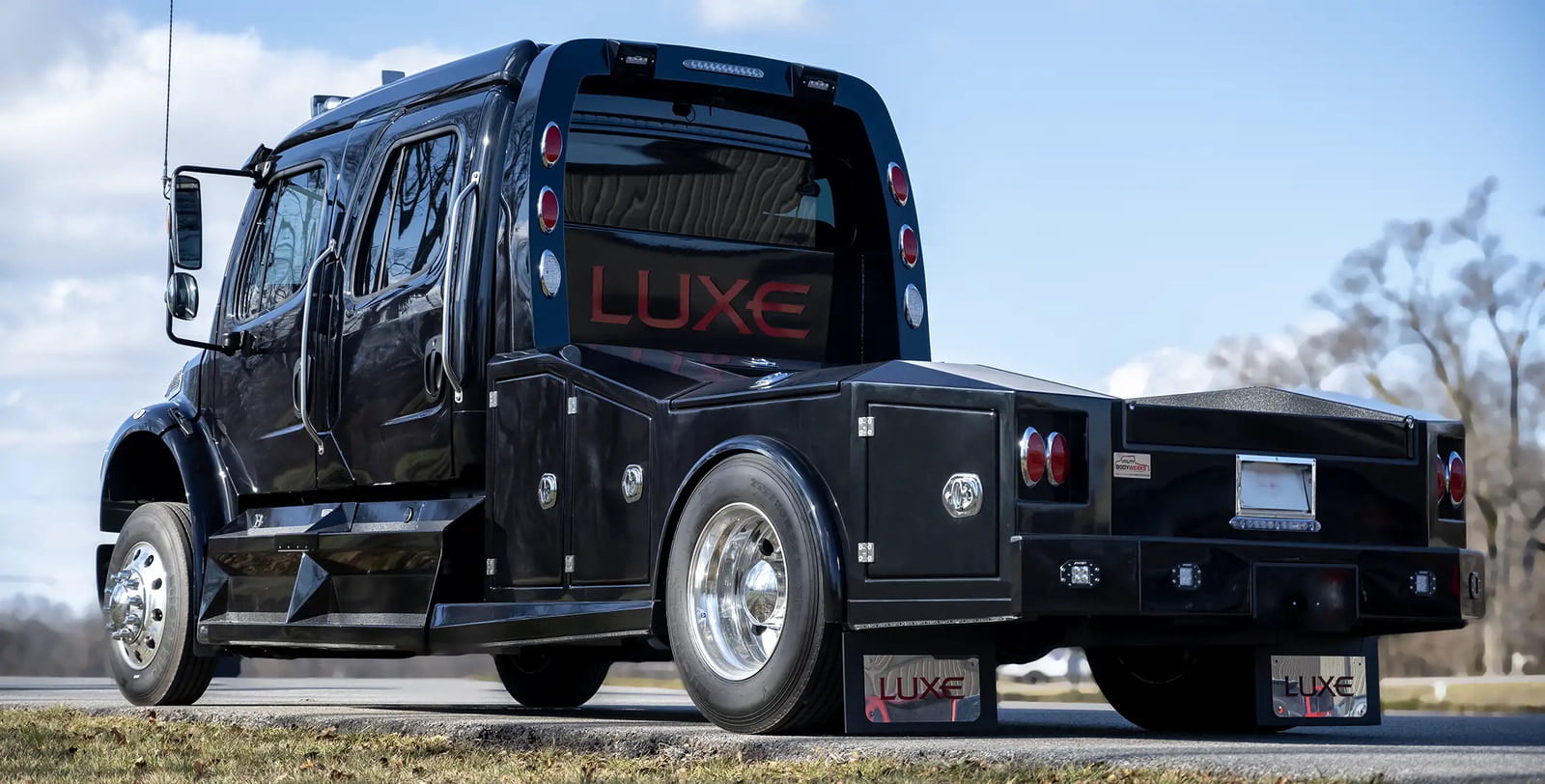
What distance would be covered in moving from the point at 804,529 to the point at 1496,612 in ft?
75.6

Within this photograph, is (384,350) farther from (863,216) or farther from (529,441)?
(863,216)

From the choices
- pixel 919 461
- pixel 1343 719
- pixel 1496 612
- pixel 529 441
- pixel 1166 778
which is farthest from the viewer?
pixel 1496 612

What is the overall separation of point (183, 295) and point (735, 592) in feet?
13.4

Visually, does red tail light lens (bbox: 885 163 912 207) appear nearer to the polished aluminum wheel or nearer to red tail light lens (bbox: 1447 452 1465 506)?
the polished aluminum wheel

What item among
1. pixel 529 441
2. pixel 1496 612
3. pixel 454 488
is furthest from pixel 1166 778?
pixel 1496 612

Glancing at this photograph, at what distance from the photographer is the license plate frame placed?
6.73 meters

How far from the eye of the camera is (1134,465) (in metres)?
6.47

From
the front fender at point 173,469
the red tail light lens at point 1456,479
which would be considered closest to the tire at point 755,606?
the red tail light lens at point 1456,479

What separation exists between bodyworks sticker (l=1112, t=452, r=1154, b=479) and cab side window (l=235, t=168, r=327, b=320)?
459 centimetres

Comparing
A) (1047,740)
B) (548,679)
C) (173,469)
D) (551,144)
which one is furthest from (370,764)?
(173,469)

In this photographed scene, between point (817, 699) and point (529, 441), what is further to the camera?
point (529, 441)

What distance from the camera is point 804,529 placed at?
6.46 m

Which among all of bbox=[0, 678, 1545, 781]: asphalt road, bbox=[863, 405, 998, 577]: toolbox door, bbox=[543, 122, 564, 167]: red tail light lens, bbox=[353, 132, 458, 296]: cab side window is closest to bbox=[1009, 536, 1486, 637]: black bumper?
bbox=[863, 405, 998, 577]: toolbox door

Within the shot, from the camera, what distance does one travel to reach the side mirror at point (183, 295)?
9.78 metres
